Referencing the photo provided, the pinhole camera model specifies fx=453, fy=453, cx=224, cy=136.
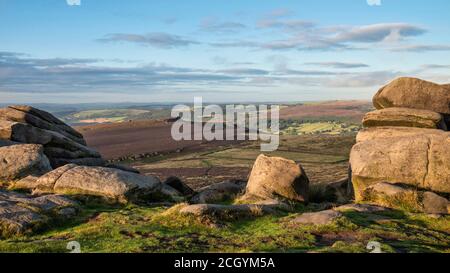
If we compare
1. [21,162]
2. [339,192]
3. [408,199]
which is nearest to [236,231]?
[408,199]

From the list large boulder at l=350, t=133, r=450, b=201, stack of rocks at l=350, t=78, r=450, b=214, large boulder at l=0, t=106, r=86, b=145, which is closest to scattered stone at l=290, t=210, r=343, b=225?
stack of rocks at l=350, t=78, r=450, b=214

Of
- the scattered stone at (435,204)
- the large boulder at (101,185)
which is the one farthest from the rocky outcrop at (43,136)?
the scattered stone at (435,204)

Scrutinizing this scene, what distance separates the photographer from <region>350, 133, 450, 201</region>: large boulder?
25.8 metres

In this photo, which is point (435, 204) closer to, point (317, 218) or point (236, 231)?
point (317, 218)

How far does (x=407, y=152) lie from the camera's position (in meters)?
26.7

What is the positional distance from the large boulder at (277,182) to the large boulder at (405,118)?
8800 mm

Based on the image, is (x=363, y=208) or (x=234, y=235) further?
(x=363, y=208)

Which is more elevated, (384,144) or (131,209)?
(384,144)

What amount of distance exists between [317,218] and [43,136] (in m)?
25.0

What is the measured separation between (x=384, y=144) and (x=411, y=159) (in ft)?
6.51

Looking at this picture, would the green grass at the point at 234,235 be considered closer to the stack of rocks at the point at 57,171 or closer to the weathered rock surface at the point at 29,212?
the weathered rock surface at the point at 29,212
